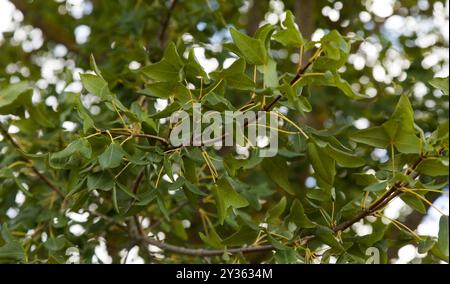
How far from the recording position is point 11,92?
1487mm

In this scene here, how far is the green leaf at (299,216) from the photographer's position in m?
1.21

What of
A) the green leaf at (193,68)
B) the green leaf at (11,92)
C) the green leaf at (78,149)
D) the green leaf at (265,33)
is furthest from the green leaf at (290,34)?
the green leaf at (11,92)

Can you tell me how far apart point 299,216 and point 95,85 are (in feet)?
1.49

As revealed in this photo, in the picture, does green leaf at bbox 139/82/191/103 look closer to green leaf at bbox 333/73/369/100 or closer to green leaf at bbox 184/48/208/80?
green leaf at bbox 184/48/208/80

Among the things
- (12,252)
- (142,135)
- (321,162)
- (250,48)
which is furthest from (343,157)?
(12,252)

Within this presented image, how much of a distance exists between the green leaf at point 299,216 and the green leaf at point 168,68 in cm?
32

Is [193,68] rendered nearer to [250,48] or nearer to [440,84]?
[250,48]

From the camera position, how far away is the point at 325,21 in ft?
8.21

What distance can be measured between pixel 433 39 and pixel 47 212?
160cm

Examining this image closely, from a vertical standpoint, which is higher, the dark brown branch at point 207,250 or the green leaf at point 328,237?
the green leaf at point 328,237

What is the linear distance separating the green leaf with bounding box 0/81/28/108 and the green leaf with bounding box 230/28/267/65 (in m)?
0.62

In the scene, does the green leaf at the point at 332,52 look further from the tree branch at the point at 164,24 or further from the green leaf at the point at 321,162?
the tree branch at the point at 164,24
